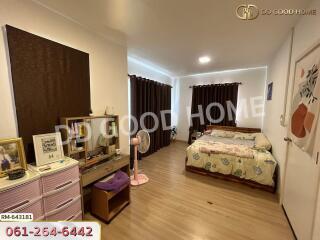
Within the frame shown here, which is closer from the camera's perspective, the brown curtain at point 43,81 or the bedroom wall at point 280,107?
the brown curtain at point 43,81

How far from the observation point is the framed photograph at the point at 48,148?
153 cm

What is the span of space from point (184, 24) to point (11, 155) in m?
2.34

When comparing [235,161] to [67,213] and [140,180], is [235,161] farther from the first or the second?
[67,213]

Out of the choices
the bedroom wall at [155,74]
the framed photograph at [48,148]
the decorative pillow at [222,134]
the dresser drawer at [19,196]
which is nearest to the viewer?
the dresser drawer at [19,196]

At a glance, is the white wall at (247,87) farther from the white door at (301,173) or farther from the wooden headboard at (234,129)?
the white door at (301,173)

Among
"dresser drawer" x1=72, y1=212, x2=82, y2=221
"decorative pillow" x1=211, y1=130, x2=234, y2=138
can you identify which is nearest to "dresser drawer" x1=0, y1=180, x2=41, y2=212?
"dresser drawer" x1=72, y1=212, x2=82, y2=221

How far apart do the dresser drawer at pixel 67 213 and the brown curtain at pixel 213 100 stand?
4.22 m

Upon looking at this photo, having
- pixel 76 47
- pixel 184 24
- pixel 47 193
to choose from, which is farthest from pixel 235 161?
pixel 76 47

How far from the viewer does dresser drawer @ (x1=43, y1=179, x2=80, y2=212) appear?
4.66 feet

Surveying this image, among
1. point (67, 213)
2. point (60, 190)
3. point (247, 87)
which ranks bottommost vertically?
point (67, 213)

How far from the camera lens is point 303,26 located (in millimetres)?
1731

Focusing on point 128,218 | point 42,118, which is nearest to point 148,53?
point 42,118
